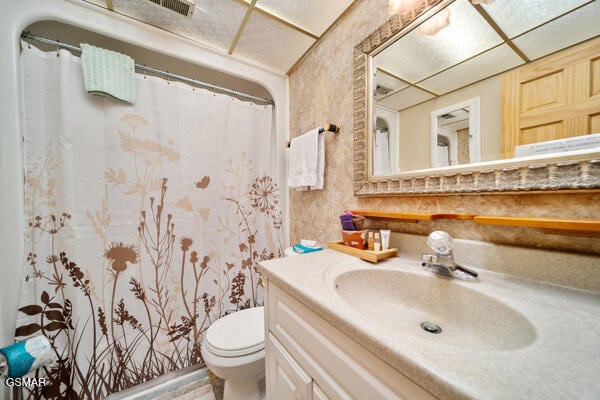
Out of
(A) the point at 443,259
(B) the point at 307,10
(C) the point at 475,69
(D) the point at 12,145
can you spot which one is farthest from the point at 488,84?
(D) the point at 12,145

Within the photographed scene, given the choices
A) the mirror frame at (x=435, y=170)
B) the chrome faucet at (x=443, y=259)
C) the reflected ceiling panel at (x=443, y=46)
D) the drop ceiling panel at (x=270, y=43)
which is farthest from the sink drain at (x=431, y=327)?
the drop ceiling panel at (x=270, y=43)

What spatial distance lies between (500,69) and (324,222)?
3.06ft

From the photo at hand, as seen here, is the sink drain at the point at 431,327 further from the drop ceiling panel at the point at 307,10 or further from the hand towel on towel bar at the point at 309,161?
the drop ceiling panel at the point at 307,10

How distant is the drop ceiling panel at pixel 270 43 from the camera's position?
3.75 feet

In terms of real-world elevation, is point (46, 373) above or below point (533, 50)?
below

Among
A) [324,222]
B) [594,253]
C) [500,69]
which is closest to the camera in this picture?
[594,253]

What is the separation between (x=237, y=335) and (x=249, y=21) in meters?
1.66

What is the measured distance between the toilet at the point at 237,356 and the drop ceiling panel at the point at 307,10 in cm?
165

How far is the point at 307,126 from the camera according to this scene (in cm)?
138

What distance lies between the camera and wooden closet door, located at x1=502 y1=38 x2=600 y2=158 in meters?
0.48


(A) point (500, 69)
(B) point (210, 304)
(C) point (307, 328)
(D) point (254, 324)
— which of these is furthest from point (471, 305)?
(B) point (210, 304)

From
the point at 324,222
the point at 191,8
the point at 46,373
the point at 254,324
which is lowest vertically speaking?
the point at 46,373

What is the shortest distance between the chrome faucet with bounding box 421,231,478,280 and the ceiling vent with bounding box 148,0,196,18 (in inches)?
59.7

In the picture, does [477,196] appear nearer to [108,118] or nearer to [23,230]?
[108,118]
